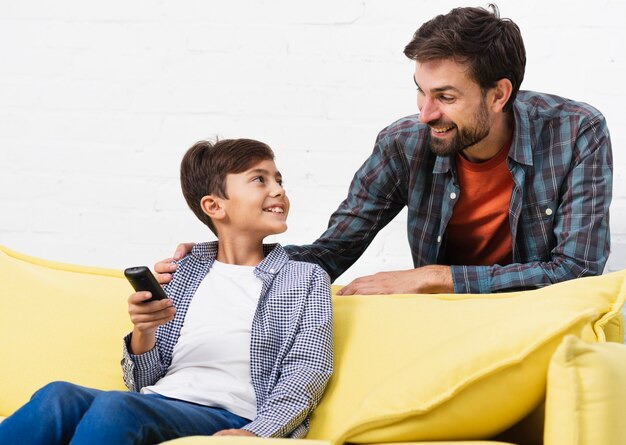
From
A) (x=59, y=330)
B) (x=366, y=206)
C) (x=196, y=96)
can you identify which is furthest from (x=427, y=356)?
(x=196, y=96)

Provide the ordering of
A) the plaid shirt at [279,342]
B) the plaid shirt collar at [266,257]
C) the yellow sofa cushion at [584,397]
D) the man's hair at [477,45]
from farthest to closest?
the man's hair at [477,45] → the plaid shirt collar at [266,257] → the plaid shirt at [279,342] → the yellow sofa cushion at [584,397]

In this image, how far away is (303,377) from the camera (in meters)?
1.71

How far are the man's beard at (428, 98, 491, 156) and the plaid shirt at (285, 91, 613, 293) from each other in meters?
0.07

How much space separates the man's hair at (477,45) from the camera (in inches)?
91.4

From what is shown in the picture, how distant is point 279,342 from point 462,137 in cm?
80

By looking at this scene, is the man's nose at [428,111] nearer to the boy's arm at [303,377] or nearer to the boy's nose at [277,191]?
the boy's nose at [277,191]

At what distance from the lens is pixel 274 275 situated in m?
1.92

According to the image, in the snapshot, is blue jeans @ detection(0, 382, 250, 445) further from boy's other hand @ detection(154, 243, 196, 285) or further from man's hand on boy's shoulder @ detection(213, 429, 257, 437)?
boy's other hand @ detection(154, 243, 196, 285)

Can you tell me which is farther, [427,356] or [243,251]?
[243,251]

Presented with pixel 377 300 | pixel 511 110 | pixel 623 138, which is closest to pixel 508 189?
pixel 511 110

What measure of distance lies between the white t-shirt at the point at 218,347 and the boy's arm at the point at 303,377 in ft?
0.26

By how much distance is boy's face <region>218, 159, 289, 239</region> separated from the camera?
1972 millimetres

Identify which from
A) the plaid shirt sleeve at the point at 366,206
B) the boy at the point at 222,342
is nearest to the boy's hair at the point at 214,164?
the boy at the point at 222,342

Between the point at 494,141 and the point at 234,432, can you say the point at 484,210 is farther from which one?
the point at 234,432
